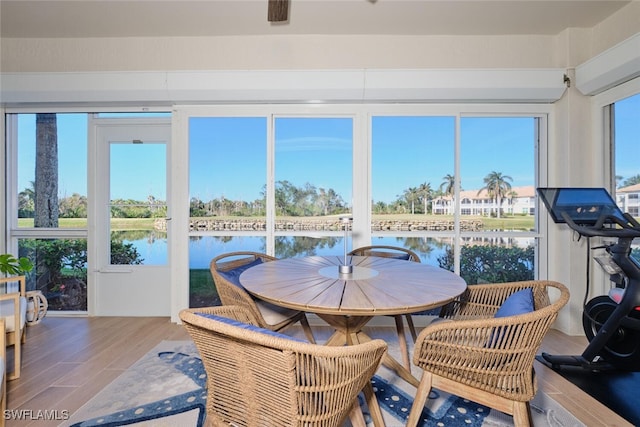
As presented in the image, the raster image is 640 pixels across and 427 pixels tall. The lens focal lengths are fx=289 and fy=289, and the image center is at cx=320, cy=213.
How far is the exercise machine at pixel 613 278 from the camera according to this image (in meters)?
2.01

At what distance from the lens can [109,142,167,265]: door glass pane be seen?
3.38m

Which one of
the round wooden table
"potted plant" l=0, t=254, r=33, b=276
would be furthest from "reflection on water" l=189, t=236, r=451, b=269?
"potted plant" l=0, t=254, r=33, b=276

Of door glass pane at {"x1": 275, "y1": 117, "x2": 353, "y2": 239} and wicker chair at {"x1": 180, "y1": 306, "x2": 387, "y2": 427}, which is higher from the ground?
door glass pane at {"x1": 275, "y1": 117, "x2": 353, "y2": 239}

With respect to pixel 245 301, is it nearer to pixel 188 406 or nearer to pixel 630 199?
pixel 188 406

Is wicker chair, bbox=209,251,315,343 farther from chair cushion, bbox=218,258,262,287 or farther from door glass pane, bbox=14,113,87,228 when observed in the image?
door glass pane, bbox=14,113,87,228

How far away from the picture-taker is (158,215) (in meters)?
3.41

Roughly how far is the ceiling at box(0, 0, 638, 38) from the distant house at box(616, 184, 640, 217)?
5.30 feet

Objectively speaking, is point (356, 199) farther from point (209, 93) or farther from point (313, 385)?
point (313, 385)

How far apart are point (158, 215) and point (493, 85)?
3.89 m

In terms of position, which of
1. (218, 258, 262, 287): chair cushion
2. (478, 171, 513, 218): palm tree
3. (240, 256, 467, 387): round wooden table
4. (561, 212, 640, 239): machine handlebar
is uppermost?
(478, 171, 513, 218): palm tree

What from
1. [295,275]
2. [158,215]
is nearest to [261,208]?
[158,215]

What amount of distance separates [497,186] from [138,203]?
410 cm

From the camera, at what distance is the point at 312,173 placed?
3203 mm

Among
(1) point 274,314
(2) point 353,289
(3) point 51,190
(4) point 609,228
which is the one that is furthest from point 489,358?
(3) point 51,190
